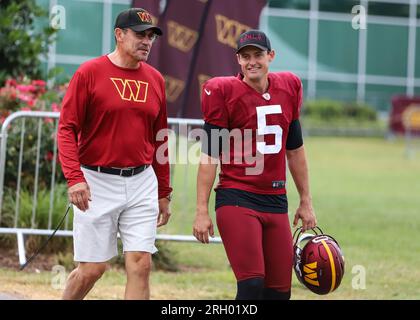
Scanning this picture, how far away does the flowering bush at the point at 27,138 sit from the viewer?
1113cm

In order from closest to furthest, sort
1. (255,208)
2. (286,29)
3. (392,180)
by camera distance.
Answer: (255,208) → (392,180) → (286,29)

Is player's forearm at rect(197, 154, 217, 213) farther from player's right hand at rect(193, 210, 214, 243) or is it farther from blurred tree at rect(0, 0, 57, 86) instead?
blurred tree at rect(0, 0, 57, 86)

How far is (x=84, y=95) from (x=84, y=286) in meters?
1.27

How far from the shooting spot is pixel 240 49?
6676 millimetres

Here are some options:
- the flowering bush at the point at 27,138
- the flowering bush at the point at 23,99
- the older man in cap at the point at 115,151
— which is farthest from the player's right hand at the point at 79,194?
the flowering bush at the point at 23,99

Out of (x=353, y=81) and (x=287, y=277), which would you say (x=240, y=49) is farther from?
(x=353, y=81)

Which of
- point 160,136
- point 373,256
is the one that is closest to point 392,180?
point 373,256

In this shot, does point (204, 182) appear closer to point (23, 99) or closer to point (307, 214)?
point (307, 214)

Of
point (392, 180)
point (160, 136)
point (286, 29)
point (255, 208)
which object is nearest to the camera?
point (255, 208)

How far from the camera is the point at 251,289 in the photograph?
6.38m

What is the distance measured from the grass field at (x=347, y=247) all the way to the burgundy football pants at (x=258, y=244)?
9.17 feet

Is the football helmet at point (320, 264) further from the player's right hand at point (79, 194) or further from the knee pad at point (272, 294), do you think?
the player's right hand at point (79, 194)

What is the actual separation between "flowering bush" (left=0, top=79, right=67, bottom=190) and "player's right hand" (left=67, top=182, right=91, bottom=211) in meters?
4.56

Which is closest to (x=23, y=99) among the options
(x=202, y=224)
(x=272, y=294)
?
(x=202, y=224)
